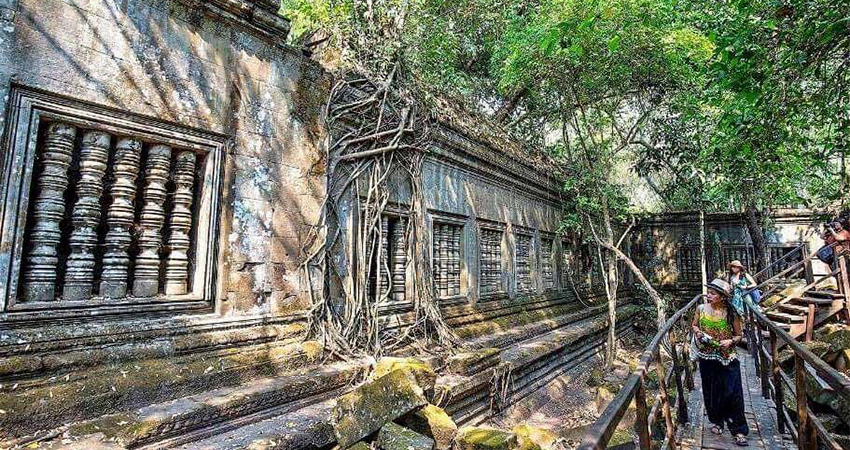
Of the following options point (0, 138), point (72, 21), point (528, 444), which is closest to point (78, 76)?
point (72, 21)

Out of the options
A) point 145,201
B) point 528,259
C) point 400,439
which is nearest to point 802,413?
point 400,439

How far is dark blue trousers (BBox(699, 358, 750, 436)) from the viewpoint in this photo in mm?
3748

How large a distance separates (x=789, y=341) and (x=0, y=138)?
17.2 ft

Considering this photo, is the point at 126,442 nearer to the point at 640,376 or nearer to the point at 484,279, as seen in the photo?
the point at 640,376

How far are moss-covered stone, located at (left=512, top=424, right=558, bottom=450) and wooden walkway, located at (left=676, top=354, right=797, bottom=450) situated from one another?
0.99 m

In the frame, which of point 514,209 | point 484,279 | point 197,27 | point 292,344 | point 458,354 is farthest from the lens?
point 514,209

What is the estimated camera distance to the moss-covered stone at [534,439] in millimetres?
3636

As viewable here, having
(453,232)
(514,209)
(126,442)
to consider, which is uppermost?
(514,209)

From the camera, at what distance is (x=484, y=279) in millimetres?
7836

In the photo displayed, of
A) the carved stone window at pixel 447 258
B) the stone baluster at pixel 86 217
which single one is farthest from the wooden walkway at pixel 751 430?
the stone baluster at pixel 86 217

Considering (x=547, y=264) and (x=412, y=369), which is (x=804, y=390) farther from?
(x=547, y=264)

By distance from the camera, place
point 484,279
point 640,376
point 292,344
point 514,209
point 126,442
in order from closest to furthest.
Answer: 1. point 640,376
2. point 126,442
3. point 292,344
4. point 484,279
5. point 514,209

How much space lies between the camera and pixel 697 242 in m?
16.4

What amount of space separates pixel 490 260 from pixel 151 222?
18.1ft
